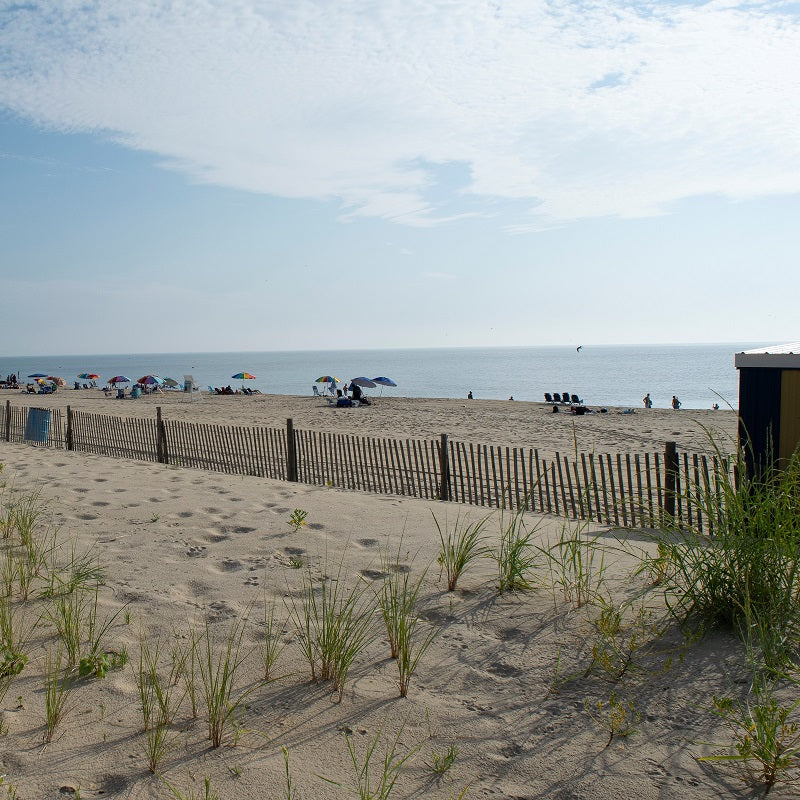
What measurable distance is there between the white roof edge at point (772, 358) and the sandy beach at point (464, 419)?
22.5 feet

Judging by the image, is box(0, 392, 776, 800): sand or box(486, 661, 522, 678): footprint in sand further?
box(486, 661, 522, 678): footprint in sand

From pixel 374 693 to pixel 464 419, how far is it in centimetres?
2254

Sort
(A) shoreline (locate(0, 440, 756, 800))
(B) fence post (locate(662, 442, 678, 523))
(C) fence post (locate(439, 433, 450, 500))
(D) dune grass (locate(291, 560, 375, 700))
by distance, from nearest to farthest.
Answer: (A) shoreline (locate(0, 440, 756, 800)) < (D) dune grass (locate(291, 560, 375, 700)) < (B) fence post (locate(662, 442, 678, 523)) < (C) fence post (locate(439, 433, 450, 500))

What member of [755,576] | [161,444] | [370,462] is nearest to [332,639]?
[755,576]

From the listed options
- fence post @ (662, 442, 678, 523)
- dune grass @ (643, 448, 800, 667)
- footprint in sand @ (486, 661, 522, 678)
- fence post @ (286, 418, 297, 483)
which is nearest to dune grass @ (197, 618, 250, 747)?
footprint in sand @ (486, 661, 522, 678)

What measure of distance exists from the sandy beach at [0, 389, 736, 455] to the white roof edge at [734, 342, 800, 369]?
684 cm

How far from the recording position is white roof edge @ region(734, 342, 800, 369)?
261 inches

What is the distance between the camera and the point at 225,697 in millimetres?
2852

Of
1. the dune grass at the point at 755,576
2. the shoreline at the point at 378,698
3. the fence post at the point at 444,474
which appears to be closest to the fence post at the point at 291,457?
the fence post at the point at 444,474

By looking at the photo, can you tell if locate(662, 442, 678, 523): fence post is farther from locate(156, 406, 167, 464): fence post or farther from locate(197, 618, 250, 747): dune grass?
locate(156, 406, 167, 464): fence post

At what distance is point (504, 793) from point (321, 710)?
2.92 ft

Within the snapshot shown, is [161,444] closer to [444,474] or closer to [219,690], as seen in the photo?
[444,474]

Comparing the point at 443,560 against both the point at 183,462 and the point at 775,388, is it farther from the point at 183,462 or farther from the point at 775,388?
the point at 183,462

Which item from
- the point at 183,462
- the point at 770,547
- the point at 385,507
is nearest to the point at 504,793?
the point at 770,547
